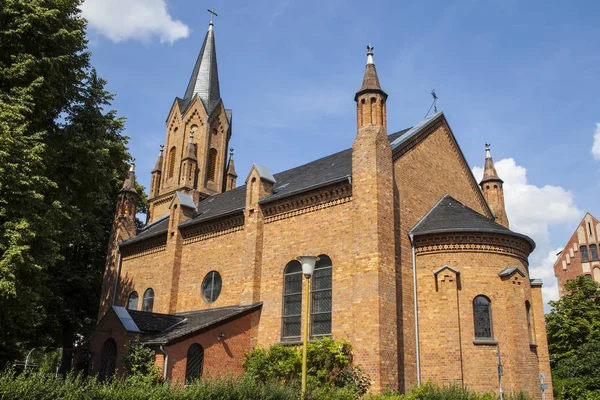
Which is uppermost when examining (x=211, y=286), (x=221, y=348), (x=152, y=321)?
(x=211, y=286)

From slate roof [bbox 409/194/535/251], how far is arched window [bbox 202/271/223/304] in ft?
28.9

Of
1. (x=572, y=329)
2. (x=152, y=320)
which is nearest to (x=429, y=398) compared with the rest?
(x=152, y=320)

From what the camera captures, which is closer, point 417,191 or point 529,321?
point 529,321

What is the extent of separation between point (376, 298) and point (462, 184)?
32.3 ft

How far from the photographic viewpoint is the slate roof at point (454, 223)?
730 inches

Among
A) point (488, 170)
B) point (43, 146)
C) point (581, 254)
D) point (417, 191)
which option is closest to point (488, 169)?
point (488, 170)

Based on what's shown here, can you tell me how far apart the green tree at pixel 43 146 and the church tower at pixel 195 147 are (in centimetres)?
1457

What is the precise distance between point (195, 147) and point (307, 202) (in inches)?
692

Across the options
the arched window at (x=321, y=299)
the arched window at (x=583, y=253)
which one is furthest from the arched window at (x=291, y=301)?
the arched window at (x=583, y=253)

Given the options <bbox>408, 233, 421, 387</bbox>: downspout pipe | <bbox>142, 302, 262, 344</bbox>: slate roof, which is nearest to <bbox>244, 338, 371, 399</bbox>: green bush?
<bbox>142, 302, 262, 344</bbox>: slate roof

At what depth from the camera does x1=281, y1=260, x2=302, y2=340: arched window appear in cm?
1966

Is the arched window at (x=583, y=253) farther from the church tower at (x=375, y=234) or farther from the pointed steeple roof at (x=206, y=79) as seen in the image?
the church tower at (x=375, y=234)

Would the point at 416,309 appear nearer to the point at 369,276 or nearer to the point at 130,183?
the point at 369,276

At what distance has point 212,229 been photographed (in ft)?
79.1
